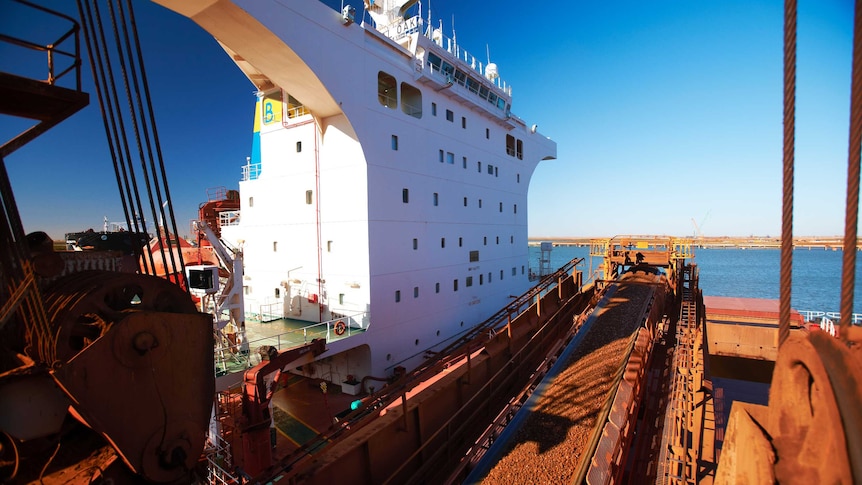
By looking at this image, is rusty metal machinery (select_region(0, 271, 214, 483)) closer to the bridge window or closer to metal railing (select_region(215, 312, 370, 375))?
metal railing (select_region(215, 312, 370, 375))

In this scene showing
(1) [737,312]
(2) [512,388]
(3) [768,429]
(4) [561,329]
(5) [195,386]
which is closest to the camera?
(3) [768,429]

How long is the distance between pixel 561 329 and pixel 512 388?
4.56 meters

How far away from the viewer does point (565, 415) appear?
6.49m

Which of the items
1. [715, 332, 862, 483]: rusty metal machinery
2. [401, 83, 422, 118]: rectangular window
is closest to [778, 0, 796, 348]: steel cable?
[715, 332, 862, 483]: rusty metal machinery

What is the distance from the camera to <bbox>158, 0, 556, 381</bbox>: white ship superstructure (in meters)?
10.6

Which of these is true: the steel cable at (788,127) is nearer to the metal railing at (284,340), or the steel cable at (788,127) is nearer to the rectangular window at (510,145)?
the metal railing at (284,340)

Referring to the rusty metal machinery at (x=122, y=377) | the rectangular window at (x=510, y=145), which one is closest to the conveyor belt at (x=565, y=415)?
the rusty metal machinery at (x=122, y=377)

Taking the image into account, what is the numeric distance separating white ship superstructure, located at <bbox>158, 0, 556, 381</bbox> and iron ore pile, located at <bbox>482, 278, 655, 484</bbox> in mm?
6076

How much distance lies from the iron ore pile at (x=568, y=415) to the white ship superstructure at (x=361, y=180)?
6076 mm

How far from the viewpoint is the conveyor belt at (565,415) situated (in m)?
5.30

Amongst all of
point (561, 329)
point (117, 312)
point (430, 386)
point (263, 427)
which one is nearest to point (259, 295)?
point (263, 427)

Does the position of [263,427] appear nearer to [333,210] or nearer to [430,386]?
[430,386]

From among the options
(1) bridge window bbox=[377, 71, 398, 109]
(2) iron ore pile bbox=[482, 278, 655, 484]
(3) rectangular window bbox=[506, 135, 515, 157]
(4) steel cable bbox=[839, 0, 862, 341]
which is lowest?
(2) iron ore pile bbox=[482, 278, 655, 484]

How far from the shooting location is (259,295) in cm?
1473
